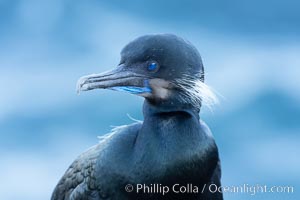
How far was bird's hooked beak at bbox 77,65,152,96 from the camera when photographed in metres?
4.26

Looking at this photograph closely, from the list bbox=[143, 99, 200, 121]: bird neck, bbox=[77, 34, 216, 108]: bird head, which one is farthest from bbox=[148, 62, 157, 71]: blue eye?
bbox=[143, 99, 200, 121]: bird neck

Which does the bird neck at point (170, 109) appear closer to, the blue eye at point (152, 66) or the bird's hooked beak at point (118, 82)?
the bird's hooked beak at point (118, 82)

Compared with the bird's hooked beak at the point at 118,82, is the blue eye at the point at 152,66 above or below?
above

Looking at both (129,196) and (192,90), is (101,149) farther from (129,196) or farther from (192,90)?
(192,90)

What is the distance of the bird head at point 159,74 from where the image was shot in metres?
4.20

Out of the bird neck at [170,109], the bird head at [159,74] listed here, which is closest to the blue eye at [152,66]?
the bird head at [159,74]

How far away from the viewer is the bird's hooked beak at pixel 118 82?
426cm

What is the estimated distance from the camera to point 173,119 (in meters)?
4.29

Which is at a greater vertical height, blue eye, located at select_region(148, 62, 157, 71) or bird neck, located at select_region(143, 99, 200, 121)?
blue eye, located at select_region(148, 62, 157, 71)

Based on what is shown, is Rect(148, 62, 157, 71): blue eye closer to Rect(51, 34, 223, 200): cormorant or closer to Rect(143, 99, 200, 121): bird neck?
Rect(51, 34, 223, 200): cormorant

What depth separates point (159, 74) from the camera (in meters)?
4.23

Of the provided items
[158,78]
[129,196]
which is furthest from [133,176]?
[158,78]

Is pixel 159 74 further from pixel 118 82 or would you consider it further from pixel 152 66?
pixel 118 82

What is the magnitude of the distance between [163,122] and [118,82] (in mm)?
353
